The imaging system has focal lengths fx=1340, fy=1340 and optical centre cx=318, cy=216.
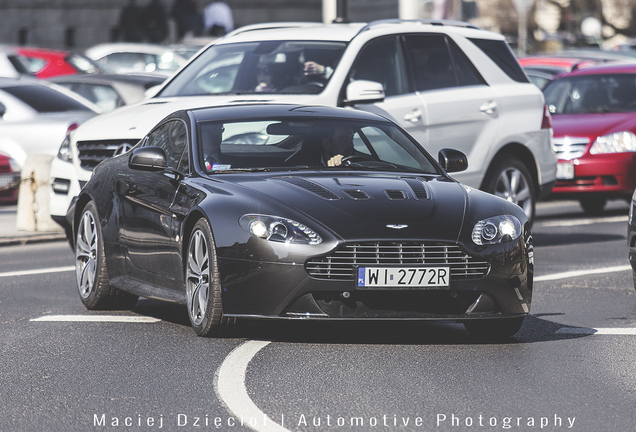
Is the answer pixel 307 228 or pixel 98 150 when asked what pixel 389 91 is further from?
pixel 307 228

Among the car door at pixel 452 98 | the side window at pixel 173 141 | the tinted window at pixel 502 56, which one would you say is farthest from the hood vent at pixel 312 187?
the tinted window at pixel 502 56

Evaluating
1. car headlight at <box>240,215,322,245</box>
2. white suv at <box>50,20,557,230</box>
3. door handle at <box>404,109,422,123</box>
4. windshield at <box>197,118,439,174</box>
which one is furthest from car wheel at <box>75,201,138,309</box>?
door handle at <box>404,109,422,123</box>

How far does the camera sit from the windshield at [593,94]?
55.5 ft

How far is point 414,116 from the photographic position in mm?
11992

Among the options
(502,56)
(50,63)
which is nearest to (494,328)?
(502,56)

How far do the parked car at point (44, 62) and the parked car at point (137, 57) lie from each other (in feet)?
7.06

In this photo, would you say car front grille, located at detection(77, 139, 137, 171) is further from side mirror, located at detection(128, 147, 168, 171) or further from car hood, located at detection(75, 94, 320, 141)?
side mirror, located at detection(128, 147, 168, 171)

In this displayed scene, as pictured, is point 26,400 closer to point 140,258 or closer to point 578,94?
point 140,258

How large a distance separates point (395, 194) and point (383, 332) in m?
0.89

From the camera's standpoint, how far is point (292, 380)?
6.43 meters

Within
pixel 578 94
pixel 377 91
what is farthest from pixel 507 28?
pixel 377 91

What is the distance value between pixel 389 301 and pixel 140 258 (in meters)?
2.00

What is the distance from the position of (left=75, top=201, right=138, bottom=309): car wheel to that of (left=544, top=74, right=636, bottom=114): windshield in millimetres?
9084

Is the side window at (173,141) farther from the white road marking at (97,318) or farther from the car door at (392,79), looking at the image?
the car door at (392,79)
